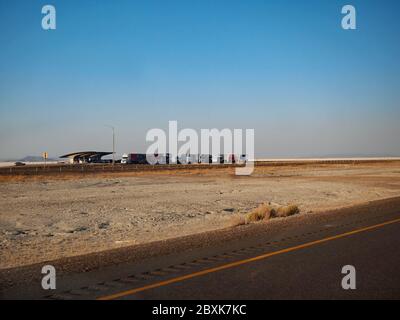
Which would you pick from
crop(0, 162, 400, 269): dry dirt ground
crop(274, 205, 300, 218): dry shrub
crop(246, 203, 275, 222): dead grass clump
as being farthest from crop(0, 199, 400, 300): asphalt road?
crop(274, 205, 300, 218): dry shrub

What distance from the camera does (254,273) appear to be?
A: 8180 millimetres

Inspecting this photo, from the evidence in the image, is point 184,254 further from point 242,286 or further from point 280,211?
point 280,211

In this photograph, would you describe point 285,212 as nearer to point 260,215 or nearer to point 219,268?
point 260,215

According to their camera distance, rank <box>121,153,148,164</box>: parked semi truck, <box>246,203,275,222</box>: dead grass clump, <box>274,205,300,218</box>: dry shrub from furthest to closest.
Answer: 1. <box>121,153,148,164</box>: parked semi truck
2. <box>274,205,300,218</box>: dry shrub
3. <box>246,203,275,222</box>: dead grass clump

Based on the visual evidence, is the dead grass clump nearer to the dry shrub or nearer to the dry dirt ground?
the dry shrub

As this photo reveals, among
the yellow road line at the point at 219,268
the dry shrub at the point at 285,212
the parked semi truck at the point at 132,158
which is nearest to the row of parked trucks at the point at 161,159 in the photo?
the parked semi truck at the point at 132,158

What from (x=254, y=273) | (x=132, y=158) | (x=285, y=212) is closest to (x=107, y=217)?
(x=285, y=212)

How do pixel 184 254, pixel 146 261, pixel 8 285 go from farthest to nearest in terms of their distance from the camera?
pixel 184 254 < pixel 146 261 < pixel 8 285

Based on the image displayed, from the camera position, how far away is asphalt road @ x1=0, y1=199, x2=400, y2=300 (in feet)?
23.0

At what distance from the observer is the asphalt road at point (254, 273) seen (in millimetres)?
7000

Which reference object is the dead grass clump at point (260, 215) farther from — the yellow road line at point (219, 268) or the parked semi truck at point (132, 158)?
the parked semi truck at point (132, 158)

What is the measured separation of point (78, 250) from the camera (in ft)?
38.9
